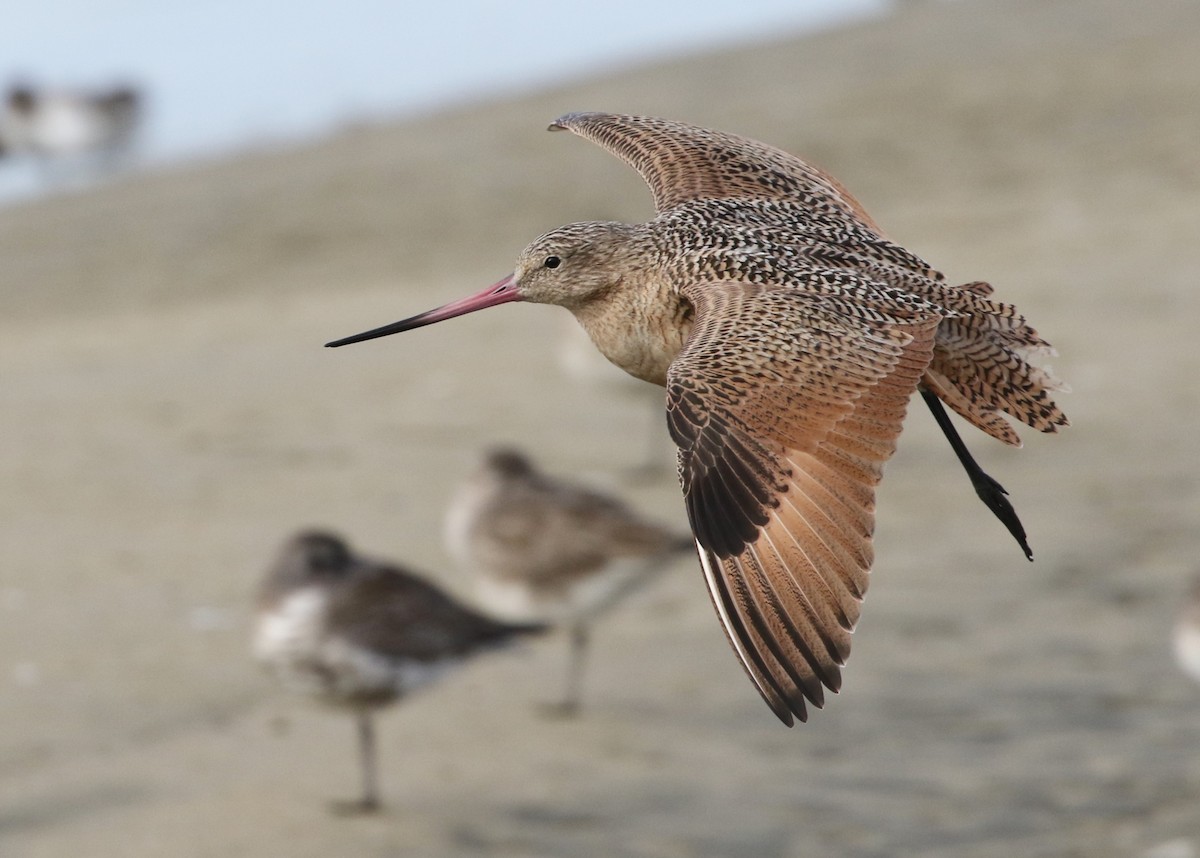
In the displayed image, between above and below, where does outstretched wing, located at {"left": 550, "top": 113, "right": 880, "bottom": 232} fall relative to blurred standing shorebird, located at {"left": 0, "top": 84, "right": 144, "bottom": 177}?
below

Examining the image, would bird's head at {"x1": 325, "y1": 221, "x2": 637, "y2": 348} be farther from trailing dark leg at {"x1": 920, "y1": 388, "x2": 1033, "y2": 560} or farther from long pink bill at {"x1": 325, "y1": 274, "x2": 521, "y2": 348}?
trailing dark leg at {"x1": 920, "y1": 388, "x2": 1033, "y2": 560}

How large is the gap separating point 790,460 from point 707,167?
1255mm

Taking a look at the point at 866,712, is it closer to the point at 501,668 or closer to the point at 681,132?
the point at 501,668

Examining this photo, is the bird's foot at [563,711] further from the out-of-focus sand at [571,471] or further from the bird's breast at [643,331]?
the bird's breast at [643,331]

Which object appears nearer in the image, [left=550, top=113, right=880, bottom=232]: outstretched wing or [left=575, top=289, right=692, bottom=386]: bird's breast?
[left=575, top=289, right=692, bottom=386]: bird's breast

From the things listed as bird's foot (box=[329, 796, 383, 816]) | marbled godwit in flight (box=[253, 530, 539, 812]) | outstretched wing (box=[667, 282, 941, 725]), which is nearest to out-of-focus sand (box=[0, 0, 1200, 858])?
bird's foot (box=[329, 796, 383, 816])

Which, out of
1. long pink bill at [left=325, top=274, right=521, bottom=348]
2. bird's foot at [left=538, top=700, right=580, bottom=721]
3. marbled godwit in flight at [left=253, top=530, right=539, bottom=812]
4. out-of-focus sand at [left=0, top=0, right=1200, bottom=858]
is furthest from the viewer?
bird's foot at [left=538, top=700, right=580, bottom=721]

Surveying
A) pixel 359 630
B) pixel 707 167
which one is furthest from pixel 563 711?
pixel 707 167

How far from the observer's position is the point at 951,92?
61.2ft

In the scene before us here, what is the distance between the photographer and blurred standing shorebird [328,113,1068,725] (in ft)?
10.0

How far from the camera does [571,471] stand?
1095 centimetres

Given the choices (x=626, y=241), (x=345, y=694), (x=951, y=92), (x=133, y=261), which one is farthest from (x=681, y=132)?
(x=951, y=92)

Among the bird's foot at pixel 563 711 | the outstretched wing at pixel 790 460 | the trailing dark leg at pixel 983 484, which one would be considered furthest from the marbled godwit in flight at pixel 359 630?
the outstretched wing at pixel 790 460

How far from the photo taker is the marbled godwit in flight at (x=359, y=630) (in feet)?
21.9
